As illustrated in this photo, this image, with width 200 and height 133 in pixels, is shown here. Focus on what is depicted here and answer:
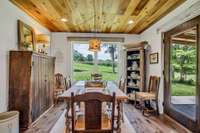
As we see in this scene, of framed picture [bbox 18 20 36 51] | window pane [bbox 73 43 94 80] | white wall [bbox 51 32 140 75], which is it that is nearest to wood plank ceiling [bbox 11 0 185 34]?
framed picture [bbox 18 20 36 51]

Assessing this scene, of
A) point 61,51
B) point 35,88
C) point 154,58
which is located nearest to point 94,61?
point 61,51

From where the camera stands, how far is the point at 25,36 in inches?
185

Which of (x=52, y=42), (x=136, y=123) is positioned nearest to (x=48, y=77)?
(x=52, y=42)

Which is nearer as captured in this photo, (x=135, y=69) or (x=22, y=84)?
(x=22, y=84)

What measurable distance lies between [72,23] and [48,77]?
168 centimetres

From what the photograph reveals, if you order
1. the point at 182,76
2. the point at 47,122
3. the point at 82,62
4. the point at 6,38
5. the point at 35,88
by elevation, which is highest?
the point at 6,38

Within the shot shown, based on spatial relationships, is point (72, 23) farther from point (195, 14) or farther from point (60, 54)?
point (195, 14)

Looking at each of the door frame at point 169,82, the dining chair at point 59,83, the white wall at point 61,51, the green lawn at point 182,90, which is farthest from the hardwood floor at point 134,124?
the white wall at point 61,51

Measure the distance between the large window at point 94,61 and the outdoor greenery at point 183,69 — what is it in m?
3.27

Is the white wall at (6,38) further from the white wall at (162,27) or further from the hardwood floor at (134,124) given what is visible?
the white wall at (162,27)

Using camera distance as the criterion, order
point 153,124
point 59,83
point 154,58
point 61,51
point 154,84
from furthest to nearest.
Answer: point 61,51 → point 59,83 → point 154,58 → point 154,84 → point 153,124

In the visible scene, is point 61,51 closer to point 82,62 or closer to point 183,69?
point 82,62

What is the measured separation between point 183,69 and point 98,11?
222 centimetres

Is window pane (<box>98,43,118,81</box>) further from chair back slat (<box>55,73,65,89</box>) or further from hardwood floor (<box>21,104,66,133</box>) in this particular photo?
hardwood floor (<box>21,104,66,133</box>)
